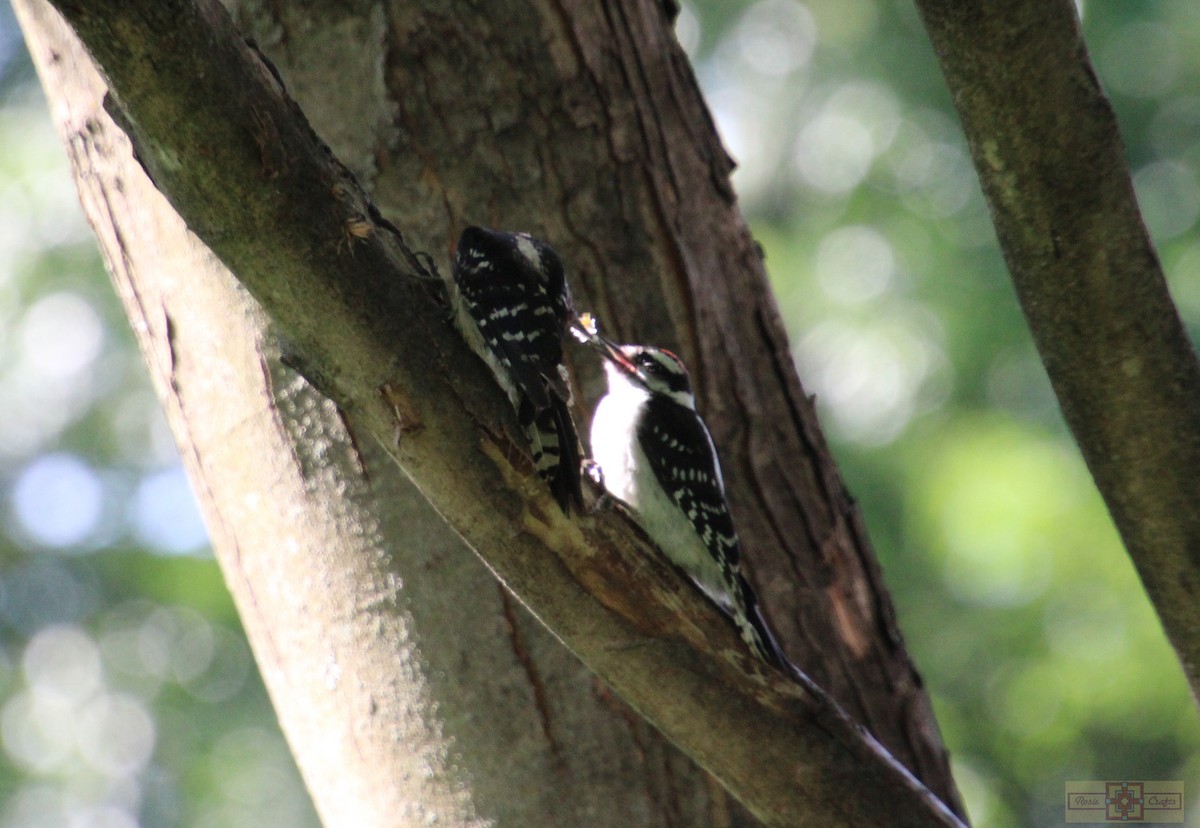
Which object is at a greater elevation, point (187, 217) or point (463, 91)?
point (463, 91)

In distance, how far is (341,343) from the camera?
2166 millimetres

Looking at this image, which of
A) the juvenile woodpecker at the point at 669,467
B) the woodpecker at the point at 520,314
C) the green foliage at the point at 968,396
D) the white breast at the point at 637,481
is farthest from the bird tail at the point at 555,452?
the green foliage at the point at 968,396

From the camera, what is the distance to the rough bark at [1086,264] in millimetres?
2184

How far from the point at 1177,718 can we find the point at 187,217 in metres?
7.96

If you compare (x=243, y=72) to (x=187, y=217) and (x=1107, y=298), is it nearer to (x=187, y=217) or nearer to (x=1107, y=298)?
(x=187, y=217)

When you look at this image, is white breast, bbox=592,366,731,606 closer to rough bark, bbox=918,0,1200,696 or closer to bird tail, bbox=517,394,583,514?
bird tail, bbox=517,394,583,514

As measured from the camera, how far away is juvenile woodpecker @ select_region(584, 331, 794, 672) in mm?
3189

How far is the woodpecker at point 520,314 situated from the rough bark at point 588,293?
82 millimetres

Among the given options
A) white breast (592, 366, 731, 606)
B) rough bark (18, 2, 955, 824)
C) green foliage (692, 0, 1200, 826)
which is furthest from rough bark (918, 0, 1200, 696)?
green foliage (692, 0, 1200, 826)

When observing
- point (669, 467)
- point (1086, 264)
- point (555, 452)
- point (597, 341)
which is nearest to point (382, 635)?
point (555, 452)

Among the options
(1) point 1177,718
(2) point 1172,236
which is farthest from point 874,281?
(1) point 1177,718

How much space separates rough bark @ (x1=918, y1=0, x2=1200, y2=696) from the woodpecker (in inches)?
39.7

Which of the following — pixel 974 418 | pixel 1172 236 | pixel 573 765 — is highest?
pixel 1172 236

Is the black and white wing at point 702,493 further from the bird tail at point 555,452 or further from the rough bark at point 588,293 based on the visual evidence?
the bird tail at point 555,452
